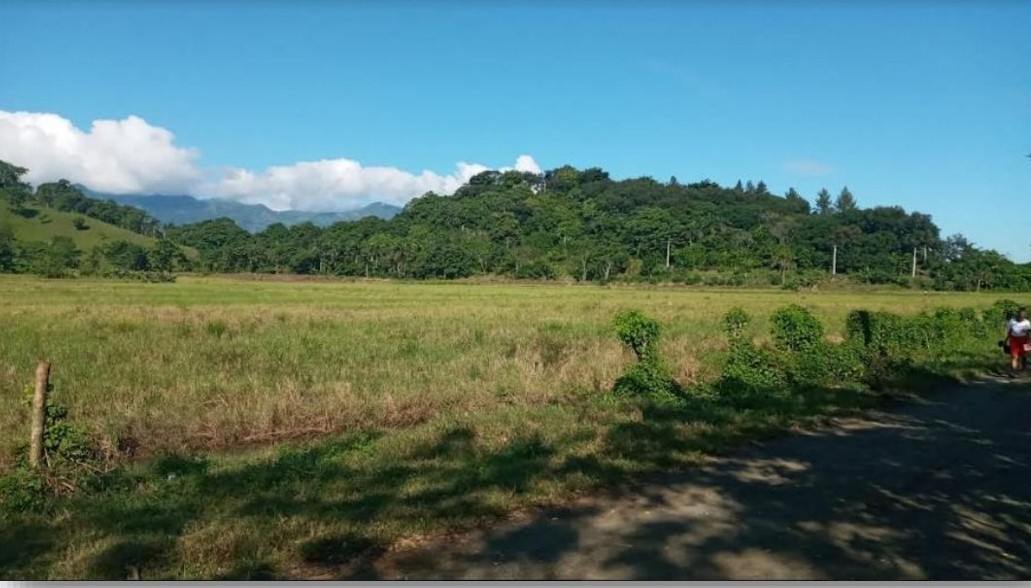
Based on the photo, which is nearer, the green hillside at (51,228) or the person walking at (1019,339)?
the person walking at (1019,339)

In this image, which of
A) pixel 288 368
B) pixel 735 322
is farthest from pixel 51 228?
pixel 735 322

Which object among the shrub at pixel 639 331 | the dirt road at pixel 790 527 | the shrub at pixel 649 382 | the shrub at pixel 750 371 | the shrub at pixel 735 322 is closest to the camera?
the dirt road at pixel 790 527

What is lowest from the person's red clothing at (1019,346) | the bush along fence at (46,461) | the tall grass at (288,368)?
the tall grass at (288,368)

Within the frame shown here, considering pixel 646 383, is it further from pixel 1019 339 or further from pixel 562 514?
pixel 1019 339

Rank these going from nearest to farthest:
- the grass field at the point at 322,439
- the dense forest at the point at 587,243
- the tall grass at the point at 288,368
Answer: the grass field at the point at 322,439 → the tall grass at the point at 288,368 → the dense forest at the point at 587,243

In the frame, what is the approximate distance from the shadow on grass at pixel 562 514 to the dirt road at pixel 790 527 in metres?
0.02

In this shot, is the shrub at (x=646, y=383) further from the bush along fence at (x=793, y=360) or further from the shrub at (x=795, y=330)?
the shrub at (x=795, y=330)

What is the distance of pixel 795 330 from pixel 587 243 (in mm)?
107241

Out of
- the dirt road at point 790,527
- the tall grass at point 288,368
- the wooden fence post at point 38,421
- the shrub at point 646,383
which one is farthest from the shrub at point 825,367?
the wooden fence post at point 38,421

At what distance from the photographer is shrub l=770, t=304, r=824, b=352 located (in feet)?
52.7

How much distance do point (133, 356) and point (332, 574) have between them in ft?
49.1

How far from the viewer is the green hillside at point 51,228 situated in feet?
272

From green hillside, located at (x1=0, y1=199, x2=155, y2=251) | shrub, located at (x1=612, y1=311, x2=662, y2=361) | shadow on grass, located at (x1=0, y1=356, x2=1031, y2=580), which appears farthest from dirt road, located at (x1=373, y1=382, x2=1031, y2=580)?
green hillside, located at (x1=0, y1=199, x2=155, y2=251)

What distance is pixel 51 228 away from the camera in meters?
91.5
